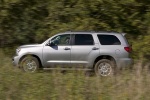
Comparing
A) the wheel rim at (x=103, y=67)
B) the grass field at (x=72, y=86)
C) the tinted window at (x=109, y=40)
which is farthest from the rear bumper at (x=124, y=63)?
the grass field at (x=72, y=86)

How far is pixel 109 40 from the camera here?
13328 mm

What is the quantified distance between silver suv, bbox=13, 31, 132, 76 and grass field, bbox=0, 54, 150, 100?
5312 mm

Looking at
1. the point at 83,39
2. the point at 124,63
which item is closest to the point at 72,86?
the point at 124,63

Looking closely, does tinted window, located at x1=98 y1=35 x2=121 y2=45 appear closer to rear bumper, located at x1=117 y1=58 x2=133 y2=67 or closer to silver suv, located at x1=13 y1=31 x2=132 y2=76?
silver suv, located at x1=13 y1=31 x2=132 y2=76

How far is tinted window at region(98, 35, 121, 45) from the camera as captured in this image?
13273 mm

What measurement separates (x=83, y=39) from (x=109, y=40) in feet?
3.15

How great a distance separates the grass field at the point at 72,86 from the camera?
6723 millimetres

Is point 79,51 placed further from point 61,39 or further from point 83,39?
point 61,39

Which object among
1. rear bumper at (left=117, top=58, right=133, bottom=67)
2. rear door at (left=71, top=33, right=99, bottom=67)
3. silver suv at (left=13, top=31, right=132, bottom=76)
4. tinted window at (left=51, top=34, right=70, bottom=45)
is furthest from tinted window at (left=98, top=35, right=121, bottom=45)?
tinted window at (left=51, top=34, right=70, bottom=45)

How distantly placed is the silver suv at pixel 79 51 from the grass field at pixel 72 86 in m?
5.31

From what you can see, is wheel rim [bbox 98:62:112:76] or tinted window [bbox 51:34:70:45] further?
tinted window [bbox 51:34:70:45]

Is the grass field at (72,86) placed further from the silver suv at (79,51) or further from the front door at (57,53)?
the front door at (57,53)

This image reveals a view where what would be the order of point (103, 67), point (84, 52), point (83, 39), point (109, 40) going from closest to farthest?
point (103, 67), point (84, 52), point (109, 40), point (83, 39)

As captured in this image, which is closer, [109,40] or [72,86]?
[72,86]
